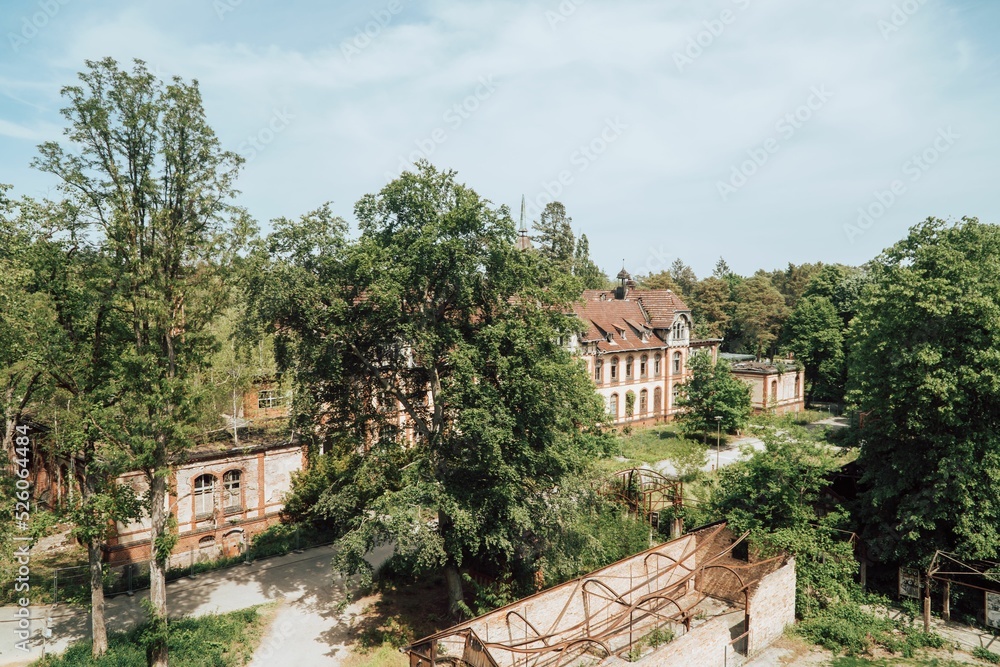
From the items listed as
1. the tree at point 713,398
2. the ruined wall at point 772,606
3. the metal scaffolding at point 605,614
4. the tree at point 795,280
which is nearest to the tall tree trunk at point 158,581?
the metal scaffolding at point 605,614

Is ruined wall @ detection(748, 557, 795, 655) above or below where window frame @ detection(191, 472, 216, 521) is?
below

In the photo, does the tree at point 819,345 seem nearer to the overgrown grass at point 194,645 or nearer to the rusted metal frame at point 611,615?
the rusted metal frame at point 611,615

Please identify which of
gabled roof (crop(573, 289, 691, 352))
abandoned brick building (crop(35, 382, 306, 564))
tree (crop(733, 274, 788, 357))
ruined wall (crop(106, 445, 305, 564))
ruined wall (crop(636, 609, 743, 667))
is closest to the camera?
ruined wall (crop(636, 609, 743, 667))

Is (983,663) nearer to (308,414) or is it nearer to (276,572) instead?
(308,414)

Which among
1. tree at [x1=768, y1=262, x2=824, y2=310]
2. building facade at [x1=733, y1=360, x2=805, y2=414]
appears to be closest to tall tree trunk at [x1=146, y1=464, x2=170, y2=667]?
building facade at [x1=733, y1=360, x2=805, y2=414]

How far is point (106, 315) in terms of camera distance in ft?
45.8

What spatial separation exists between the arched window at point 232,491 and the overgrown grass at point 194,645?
604cm

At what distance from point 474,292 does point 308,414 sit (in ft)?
18.6

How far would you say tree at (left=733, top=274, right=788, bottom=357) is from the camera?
58.2m

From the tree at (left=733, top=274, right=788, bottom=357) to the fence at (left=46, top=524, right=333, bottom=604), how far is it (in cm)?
4778

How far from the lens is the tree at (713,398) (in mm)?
36875

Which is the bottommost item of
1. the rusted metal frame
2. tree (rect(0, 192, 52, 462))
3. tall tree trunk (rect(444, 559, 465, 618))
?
tall tree trunk (rect(444, 559, 465, 618))

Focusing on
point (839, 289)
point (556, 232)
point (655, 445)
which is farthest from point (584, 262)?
point (655, 445)

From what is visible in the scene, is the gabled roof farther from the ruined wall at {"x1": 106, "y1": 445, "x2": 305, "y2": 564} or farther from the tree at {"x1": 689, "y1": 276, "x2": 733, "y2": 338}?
the ruined wall at {"x1": 106, "y1": 445, "x2": 305, "y2": 564}
